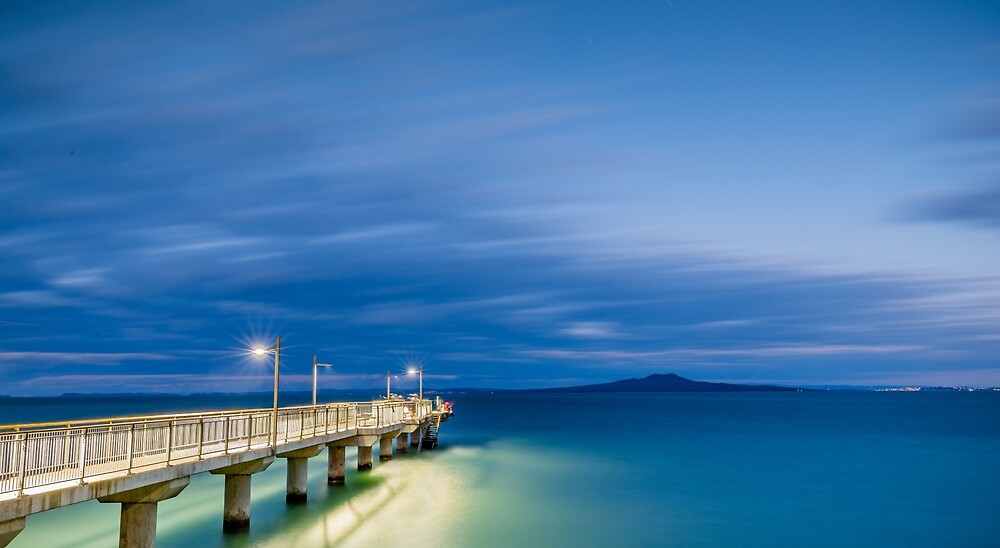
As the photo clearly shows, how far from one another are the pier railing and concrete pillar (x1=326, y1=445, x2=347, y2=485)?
24.7 feet

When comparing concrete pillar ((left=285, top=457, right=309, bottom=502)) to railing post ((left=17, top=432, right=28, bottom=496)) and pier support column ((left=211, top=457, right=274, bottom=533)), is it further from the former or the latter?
railing post ((left=17, top=432, right=28, bottom=496))

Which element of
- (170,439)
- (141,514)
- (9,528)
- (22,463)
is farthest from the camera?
(170,439)

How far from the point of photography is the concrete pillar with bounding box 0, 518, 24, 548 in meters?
13.8

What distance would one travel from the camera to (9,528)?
13945 mm

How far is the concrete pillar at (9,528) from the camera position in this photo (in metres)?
13.8

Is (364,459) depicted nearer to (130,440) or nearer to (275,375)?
(275,375)

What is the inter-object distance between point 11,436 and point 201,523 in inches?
587

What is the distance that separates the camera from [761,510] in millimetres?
36062

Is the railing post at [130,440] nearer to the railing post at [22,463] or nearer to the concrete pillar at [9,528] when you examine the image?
the railing post at [22,463]

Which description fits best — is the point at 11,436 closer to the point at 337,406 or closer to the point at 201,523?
the point at 201,523

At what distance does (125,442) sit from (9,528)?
169 inches

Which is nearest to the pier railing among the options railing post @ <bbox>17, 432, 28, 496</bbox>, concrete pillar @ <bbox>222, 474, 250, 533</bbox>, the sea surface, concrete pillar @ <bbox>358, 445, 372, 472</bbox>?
railing post @ <bbox>17, 432, 28, 496</bbox>

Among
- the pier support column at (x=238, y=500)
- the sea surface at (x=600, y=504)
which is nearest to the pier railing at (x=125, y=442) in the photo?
the pier support column at (x=238, y=500)

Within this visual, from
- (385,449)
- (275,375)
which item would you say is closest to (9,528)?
(275,375)
